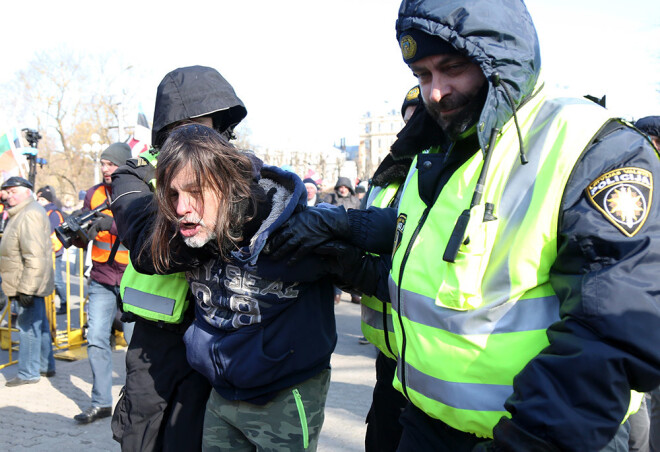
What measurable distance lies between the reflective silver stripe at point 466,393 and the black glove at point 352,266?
0.66 meters

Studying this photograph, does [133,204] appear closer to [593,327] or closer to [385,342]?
[385,342]

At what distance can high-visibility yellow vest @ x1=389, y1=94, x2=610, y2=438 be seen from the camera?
136 cm

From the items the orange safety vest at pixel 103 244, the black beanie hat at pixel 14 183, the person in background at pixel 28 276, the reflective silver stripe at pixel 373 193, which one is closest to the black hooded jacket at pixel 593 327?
the reflective silver stripe at pixel 373 193

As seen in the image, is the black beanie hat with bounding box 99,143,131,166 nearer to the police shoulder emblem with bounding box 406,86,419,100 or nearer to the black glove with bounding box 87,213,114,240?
the black glove with bounding box 87,213,114,240

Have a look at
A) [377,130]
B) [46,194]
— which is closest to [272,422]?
[46,194]

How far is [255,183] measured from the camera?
235 centimetres

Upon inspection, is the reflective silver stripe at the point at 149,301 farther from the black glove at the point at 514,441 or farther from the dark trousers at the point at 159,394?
the black glove at the point at 514,441

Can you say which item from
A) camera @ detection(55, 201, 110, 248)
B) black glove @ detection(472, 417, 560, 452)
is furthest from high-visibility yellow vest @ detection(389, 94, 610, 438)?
camera @ detection(55, 201, 110, 248)

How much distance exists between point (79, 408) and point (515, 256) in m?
5.04

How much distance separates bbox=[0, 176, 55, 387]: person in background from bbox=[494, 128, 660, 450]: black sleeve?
5.89 meters

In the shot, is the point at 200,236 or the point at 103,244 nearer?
the point at 200,236

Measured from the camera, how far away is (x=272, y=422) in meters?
2.15

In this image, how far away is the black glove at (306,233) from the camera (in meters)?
2.07

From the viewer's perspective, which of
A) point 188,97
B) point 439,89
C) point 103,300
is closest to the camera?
point 439,89
